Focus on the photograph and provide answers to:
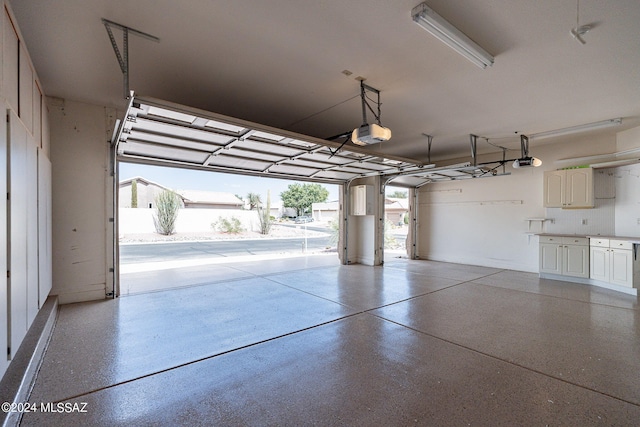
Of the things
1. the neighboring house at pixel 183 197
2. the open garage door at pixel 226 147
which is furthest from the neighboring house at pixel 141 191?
the open garage door at pixel 226 147

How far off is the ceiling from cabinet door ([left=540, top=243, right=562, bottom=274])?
2.82 m

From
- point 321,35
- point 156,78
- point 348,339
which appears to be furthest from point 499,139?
point 156,78

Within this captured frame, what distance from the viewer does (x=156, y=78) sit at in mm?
3768

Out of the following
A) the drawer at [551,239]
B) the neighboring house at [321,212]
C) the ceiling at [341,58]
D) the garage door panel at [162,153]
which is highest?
the ceiling at [341,58]

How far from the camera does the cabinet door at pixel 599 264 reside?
18.2ft

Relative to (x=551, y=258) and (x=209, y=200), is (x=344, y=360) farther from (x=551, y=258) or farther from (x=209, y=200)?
(x=209, y=200)

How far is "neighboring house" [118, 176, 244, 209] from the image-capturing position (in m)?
20.6

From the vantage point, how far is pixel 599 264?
5.70 meters

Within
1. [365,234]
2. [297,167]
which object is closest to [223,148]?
[297,167]

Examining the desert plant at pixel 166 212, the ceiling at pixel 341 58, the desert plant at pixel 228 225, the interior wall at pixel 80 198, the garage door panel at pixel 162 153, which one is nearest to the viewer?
the ceiling at pixel 341 58

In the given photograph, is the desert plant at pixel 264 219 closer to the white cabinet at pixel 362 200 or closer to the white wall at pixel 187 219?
the white wall at pixel 187 219

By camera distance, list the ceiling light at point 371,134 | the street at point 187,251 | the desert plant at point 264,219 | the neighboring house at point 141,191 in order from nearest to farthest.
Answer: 1. the ceiling light at point 371,134
2. the street at point 187,251
3. the desert plant at point 264,219
4. the neighboring house at point 141,191

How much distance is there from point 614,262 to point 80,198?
9606mm

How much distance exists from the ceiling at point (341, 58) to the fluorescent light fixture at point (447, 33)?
111mm
